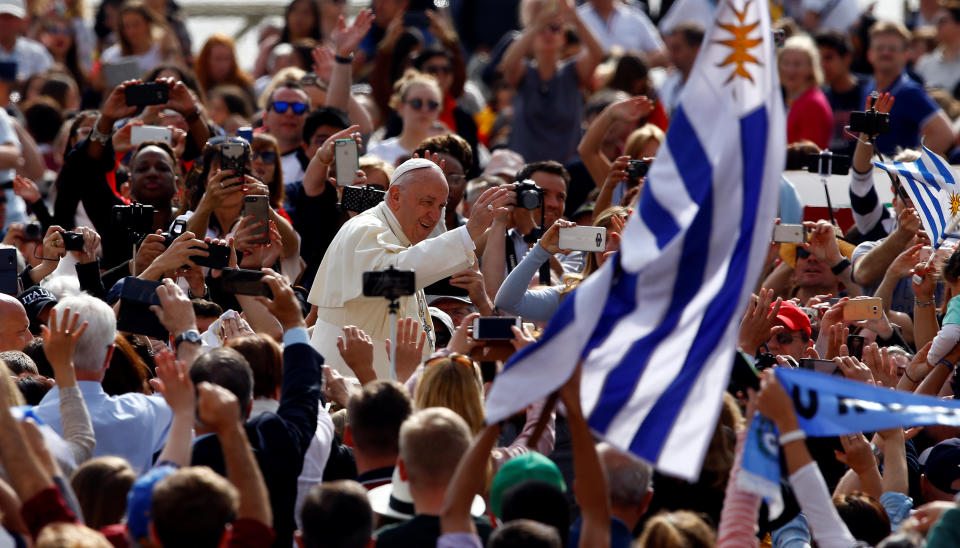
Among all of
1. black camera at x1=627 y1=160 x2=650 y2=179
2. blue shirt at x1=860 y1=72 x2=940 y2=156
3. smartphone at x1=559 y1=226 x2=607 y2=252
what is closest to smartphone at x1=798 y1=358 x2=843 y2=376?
smartphone at x1=559 y1=226 x2=607 y2=252

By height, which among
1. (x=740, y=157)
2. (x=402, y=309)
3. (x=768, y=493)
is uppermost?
(x=740, y=157)

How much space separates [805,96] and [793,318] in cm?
484

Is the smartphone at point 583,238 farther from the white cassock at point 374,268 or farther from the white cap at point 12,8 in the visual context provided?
the white cap at point 12,8

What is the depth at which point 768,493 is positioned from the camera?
4.69m

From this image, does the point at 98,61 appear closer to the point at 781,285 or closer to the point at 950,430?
the point at 781,285

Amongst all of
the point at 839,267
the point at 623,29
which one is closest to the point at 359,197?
the point at 839,267

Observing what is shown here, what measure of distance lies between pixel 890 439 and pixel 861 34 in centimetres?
999

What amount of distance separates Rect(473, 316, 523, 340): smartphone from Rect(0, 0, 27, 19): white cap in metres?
9.76

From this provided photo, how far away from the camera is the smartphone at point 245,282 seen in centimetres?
570

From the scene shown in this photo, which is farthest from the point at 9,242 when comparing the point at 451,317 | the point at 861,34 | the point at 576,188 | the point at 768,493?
the point at 861,34

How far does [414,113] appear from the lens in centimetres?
1052

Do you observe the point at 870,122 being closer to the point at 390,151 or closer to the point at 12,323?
the point at 390,151

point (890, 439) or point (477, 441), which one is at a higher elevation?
point (477, 441)

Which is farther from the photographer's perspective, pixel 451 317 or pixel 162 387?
pixel 451 317
